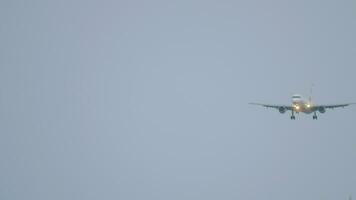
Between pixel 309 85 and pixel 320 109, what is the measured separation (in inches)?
228

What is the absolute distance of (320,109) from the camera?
425 feet

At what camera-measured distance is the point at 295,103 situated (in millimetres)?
127938

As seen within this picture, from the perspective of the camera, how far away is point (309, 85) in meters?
133

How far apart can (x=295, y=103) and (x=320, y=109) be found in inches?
191

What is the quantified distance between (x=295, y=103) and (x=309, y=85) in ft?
23.2
